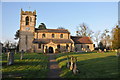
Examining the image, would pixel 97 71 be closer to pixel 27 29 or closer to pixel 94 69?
pixel 94 69

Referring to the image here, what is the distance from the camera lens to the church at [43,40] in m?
42.0

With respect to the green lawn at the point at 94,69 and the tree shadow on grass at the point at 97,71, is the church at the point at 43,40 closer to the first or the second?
the green lawn at the point at 94,69

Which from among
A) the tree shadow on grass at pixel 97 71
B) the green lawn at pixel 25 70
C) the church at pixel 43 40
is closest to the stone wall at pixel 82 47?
the church at pixel 43 40

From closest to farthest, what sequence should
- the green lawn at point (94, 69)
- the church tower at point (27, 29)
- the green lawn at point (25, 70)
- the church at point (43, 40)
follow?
the green lawn at point (94, 69)
the green lawn at point (25, 70)
the church at point (43, 40)
the church tower at point (27, 29)

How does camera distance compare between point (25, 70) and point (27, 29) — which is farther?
point (27, 29)

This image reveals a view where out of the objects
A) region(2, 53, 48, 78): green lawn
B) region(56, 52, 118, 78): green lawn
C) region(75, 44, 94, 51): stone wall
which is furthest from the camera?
region(75, 44, 94, 51): stone wall

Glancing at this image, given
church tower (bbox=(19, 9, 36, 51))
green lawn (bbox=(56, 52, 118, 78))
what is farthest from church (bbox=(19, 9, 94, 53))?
green lawn (bbox=(56, 52, 118, 78))

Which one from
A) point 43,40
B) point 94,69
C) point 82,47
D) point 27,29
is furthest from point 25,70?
point 82,47

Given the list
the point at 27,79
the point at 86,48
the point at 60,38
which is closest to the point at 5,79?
the point at 27,79

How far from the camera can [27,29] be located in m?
44.9

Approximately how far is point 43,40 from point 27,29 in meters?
6.83

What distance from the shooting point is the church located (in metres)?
42.0

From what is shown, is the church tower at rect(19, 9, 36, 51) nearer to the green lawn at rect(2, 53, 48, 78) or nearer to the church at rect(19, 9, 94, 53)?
the church at rect(19, 9, 94, 53)

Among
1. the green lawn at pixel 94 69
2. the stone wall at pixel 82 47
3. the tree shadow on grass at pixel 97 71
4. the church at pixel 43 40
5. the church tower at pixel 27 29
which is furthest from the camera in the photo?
the stone wall at pixel 82 47
